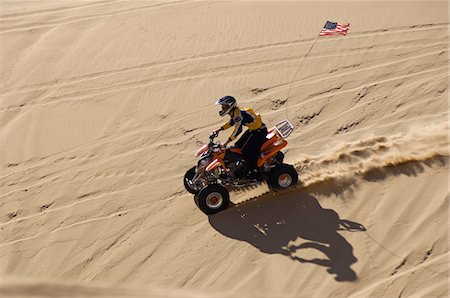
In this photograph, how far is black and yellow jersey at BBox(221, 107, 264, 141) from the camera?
6.98 metres

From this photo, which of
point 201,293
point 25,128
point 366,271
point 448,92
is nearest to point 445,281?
point 366,271

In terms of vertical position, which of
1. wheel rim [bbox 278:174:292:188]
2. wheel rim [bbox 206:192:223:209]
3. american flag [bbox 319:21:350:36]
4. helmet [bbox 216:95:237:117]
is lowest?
wheel rim [bbox 206:192:223:209]

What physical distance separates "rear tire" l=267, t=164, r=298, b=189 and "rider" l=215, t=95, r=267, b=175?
32 centimetres

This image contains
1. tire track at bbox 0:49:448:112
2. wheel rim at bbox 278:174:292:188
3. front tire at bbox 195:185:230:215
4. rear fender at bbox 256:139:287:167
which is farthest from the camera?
tire track at bbox 0:49:448:112

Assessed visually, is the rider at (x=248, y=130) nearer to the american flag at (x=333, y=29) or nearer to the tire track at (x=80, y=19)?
the american flag at (x=333, y=29)

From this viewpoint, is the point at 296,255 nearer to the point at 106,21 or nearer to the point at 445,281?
the point at 445,281

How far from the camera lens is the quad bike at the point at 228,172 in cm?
720

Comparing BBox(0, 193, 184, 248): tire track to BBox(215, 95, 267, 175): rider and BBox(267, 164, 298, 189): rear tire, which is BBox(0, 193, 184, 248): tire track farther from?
BBox(267, 164, 298, 189): rear tire

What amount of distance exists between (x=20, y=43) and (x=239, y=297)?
9414 millimetres

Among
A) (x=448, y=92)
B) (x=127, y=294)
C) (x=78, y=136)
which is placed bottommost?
(x=127, y=294)

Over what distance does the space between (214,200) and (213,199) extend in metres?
0.03

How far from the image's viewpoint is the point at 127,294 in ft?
21.6

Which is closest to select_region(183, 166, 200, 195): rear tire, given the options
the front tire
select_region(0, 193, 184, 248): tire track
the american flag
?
the front tire

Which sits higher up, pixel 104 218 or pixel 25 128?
pixel 25 128
